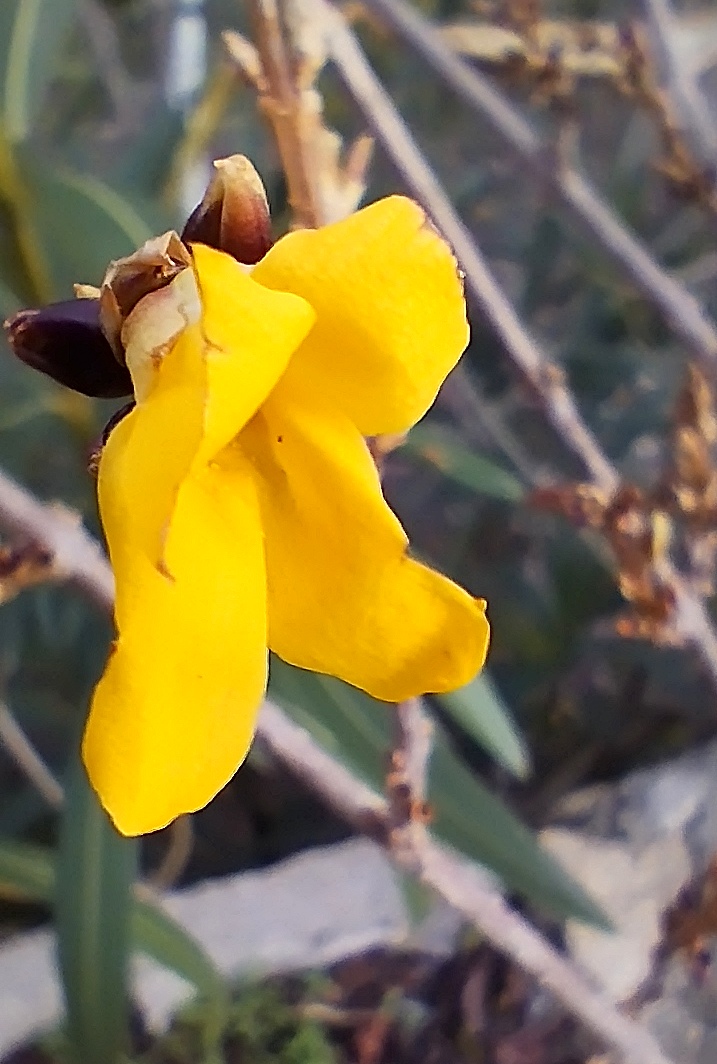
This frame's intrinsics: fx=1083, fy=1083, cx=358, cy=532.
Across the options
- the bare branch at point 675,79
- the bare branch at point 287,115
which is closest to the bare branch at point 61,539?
the bare branch at point 287,115

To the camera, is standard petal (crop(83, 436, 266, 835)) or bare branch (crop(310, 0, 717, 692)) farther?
bare branch (crop(310, 0, 717, 692))

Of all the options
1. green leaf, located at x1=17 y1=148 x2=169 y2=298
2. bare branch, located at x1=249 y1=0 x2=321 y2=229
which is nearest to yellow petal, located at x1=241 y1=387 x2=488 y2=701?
bare branch, located at x1=249 y1=0 x2=321 y2=229

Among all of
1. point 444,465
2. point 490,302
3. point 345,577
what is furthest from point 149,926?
point 345,577

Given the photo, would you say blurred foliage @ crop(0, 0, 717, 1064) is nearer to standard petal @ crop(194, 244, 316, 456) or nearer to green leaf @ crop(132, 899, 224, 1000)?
green leaf @ crop(132, 899, 224, 1000)

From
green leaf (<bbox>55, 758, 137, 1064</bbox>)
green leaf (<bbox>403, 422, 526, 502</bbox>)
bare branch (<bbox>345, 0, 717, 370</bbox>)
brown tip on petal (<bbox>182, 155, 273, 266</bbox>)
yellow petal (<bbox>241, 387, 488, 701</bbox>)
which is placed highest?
brown tip on petal (<bbox>182, 155, 273, 266</bbox>)

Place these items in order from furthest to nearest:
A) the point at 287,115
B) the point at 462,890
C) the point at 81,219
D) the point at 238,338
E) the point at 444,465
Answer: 1. the point at 444,465
2. the point at 81,219
3. the point at 462,890
4. the point at 287,115
5. the point at 238,338

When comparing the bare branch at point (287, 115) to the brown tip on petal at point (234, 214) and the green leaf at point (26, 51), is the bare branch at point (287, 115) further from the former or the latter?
the green leaf at point (26, 51)

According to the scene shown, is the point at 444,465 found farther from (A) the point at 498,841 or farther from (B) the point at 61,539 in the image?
(B) the point at 61,539
